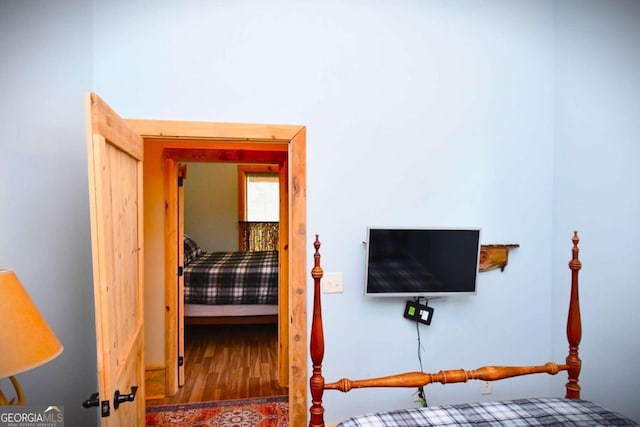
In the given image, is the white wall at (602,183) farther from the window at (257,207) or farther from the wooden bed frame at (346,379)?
the window at (257,207)

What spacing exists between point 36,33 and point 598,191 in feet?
10.3

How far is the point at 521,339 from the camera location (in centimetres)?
234

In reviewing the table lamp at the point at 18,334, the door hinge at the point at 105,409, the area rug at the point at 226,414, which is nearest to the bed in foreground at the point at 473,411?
the door hinge at the point at 105,409

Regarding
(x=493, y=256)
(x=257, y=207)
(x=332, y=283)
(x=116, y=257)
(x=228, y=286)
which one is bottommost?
(x=228, y=286)

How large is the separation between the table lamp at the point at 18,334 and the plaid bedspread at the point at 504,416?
109 centimetres

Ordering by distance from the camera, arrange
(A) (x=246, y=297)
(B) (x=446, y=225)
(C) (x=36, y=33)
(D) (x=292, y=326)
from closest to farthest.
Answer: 1. (C) (x=36, y=33)
2. (D) (x=292, y=326)
3. (B) (x=446, y=225)
4. (A) (x=246, y=297)

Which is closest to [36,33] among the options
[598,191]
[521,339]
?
[598,191]

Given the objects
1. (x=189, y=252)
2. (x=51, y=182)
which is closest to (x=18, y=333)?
(x=51, y=182)

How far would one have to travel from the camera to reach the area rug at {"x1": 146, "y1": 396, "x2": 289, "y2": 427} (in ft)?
8.36

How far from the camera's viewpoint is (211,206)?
6.48 metres

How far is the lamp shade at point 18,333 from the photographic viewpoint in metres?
1.01

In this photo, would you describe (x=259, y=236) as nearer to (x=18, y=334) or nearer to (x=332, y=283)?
(x=332, y=283)

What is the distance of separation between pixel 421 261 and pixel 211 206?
5.19 meters

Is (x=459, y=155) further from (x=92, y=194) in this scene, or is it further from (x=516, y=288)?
(x=92, y=194)
